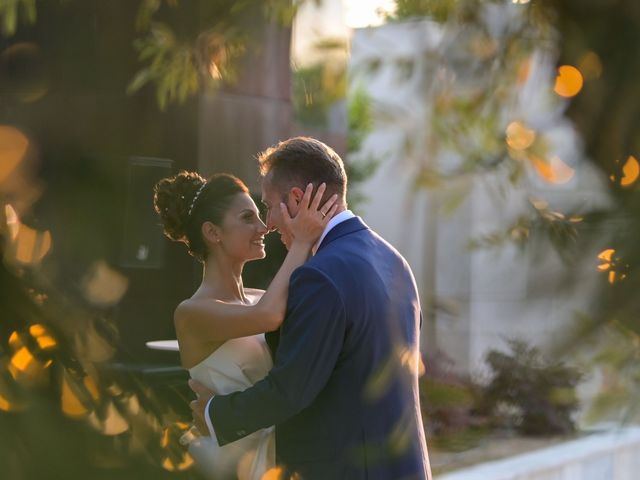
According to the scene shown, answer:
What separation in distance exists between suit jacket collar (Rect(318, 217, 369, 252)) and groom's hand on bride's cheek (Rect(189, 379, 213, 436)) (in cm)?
49

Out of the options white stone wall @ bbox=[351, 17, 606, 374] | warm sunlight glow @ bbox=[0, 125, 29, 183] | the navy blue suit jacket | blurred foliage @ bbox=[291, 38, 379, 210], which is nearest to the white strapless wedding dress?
the navy blue suit jacket

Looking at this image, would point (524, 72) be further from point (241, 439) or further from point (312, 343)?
point (241, 439)

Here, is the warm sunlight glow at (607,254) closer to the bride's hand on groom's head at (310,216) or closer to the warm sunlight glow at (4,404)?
the warm sunlight glow at (4,404)

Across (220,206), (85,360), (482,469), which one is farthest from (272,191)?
(482,469)

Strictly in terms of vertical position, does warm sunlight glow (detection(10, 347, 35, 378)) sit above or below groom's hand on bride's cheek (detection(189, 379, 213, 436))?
above

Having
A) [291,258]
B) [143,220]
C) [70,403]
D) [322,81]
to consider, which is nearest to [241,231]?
[143,220]

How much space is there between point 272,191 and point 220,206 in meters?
0.69

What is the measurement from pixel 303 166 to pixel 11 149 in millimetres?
1035

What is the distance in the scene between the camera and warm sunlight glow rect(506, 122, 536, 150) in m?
1.03

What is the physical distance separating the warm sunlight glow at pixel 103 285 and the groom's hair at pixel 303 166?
89cm

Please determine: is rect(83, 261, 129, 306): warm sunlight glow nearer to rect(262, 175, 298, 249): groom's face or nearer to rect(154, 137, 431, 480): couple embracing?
rect(154, 137, 431, 480): couple embracing

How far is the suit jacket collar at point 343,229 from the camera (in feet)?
8.54

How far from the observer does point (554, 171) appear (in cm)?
101

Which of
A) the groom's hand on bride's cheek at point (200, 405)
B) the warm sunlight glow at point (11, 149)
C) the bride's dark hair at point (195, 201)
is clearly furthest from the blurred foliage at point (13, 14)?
the bride's dark hair at point (195, 201)
